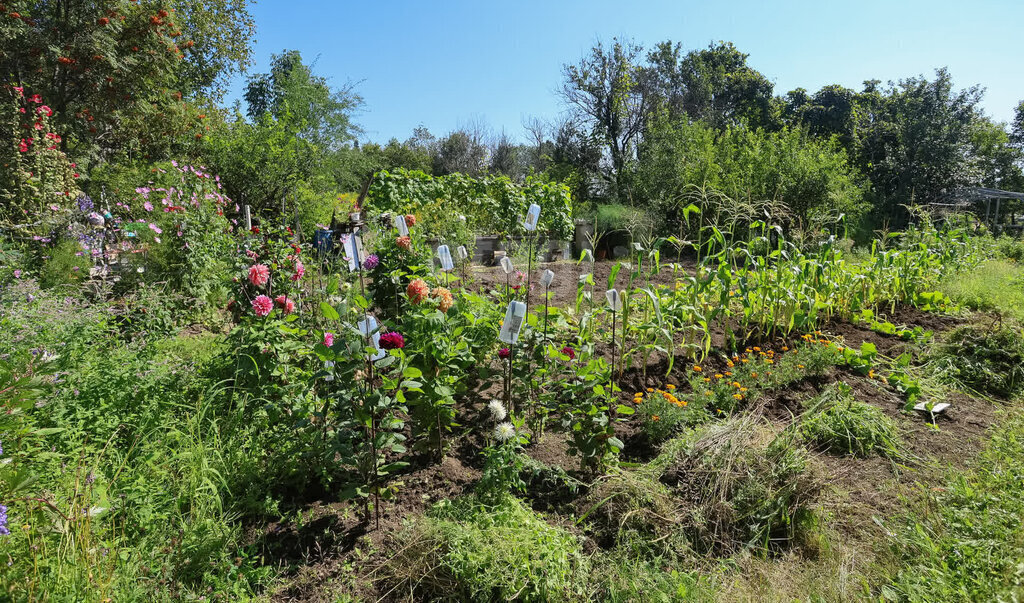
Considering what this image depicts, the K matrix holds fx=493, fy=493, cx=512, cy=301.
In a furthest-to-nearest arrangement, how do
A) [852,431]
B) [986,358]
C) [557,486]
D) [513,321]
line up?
[986,358]
[852,431]
[557,486]
[513,321]

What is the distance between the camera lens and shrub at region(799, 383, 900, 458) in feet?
7.52

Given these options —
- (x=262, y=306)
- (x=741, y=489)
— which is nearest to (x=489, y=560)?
(x=741, y=489)

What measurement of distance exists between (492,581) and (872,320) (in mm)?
4196

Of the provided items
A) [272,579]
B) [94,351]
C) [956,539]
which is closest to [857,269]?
[956,539]

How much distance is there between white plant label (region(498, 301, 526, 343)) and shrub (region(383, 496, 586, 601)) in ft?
1.94

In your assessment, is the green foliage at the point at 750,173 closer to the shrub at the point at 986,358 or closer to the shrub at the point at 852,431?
the shrub at the point at 986,358

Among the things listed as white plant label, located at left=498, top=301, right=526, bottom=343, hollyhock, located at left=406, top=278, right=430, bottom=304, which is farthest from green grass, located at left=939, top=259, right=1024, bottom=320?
hollyhock, located at left=406, top=278, right=430, bottom=304

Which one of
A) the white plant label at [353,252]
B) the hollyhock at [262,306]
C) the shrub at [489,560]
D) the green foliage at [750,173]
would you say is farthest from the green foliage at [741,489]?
the green foliage at [750,173]

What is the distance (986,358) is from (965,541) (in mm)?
2471

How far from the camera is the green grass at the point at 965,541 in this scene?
4.55 ft

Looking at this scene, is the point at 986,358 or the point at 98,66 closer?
the point at 986,358

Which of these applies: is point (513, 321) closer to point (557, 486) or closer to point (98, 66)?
point (557, 486)

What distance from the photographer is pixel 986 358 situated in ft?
10.7

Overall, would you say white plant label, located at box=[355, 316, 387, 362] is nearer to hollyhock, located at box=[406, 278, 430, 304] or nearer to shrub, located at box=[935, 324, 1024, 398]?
hollyhock, located at box=[406, 278, 430, 304]
